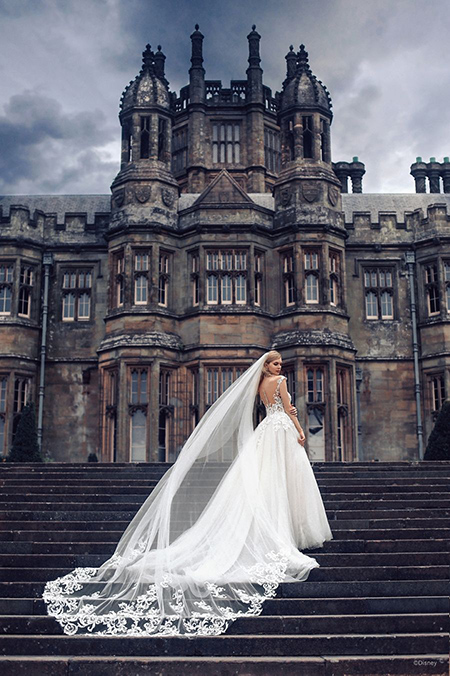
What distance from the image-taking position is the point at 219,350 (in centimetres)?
2334

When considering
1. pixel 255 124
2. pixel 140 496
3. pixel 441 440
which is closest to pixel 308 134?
pixel 255 124

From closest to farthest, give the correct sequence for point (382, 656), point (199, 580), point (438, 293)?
1. point (382, 656)
2. point (199, 580)
3. point (438, 293)

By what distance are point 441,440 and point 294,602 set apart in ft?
39.1

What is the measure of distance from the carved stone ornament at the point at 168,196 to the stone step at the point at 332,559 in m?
16.2

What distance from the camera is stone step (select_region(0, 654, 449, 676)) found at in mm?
7660

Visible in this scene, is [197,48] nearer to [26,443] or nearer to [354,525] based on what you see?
[26,443]

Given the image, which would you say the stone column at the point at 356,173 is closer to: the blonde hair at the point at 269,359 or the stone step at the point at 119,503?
the stone step at the point at 119,503

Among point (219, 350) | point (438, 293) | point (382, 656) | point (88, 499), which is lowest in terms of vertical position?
point (382, 656)

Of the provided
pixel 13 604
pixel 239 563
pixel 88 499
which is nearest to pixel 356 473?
pixel 88 499

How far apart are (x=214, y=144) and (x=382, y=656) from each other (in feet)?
96.4

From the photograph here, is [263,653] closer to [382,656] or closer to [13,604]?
[382,656]

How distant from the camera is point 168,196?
25.2 metres

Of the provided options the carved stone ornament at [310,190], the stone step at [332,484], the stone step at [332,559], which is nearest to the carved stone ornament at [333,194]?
the carved stone ornament at [310,190]

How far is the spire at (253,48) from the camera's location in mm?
35969
